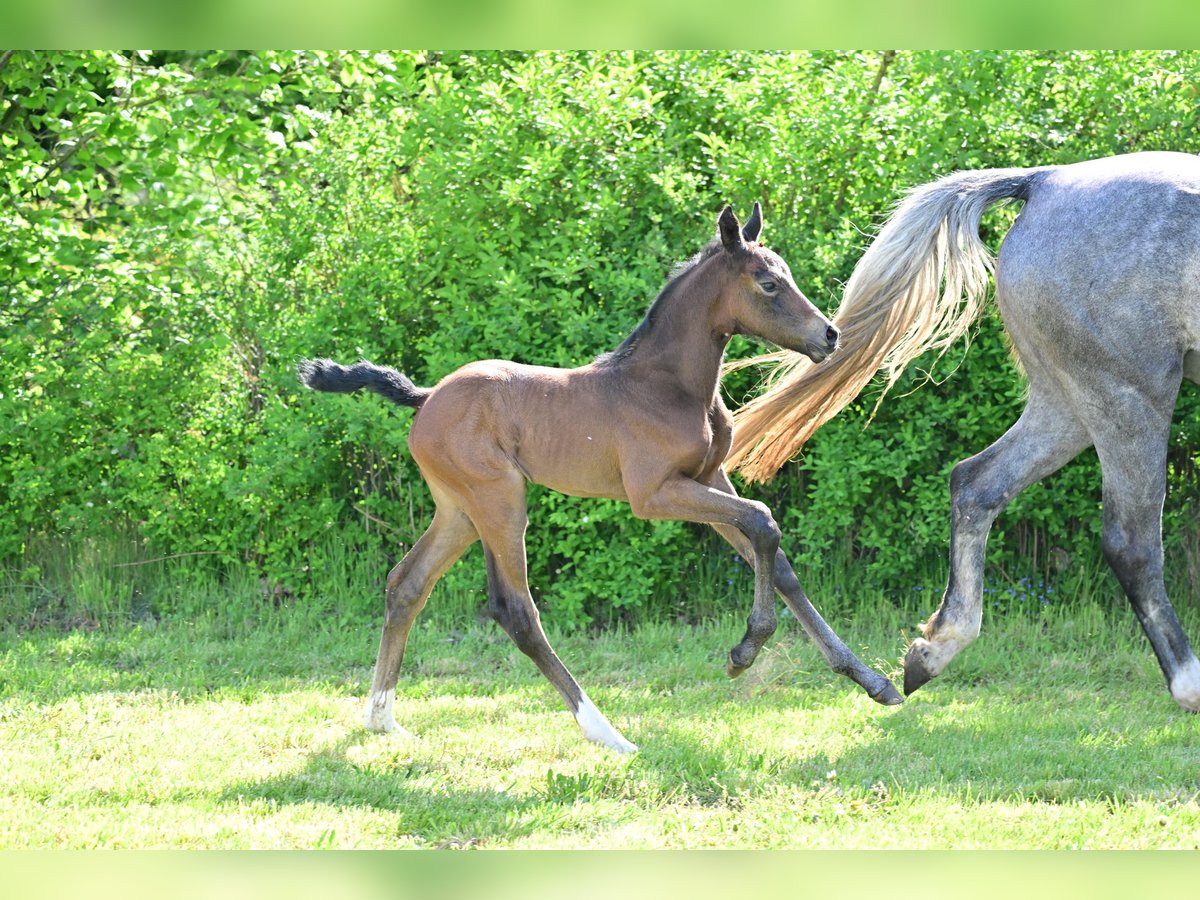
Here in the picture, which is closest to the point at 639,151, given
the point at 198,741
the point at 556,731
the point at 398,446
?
the point at 398,446

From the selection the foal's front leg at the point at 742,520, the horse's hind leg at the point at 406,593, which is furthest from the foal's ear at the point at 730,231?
the horse's hind leg at the point at 406,593

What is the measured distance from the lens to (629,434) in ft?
15.9

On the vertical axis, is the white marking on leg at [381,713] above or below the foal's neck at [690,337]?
below

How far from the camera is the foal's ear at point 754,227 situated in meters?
4.80

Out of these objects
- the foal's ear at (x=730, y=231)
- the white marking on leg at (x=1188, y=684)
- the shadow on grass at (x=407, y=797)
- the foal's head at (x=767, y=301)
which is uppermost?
the foal's ear at (x=730, y=231)

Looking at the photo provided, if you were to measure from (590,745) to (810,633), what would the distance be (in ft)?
3.07

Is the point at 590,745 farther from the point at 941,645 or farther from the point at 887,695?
the point at 941,645

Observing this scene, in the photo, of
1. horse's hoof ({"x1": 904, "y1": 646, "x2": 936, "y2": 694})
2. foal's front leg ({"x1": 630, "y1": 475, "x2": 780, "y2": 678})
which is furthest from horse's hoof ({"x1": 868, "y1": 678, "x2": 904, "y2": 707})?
foal's front leg ({"x1": 630, "y1": 475, "x2": 780, "y2": 678})

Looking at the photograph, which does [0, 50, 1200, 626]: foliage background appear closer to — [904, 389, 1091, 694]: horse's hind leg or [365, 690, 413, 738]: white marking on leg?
[904, 389, 1091, 694]: horse's hind leg

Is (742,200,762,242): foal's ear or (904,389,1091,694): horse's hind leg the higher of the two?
(742,200,762,242): foal's ear

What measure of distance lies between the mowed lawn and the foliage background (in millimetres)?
514

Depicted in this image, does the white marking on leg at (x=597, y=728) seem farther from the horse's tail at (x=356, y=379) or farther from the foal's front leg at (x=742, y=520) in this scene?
the horse's tail at (x=356, y=379)

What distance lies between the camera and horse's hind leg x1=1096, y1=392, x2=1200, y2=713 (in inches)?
194

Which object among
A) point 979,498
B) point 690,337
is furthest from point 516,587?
point 979,498
